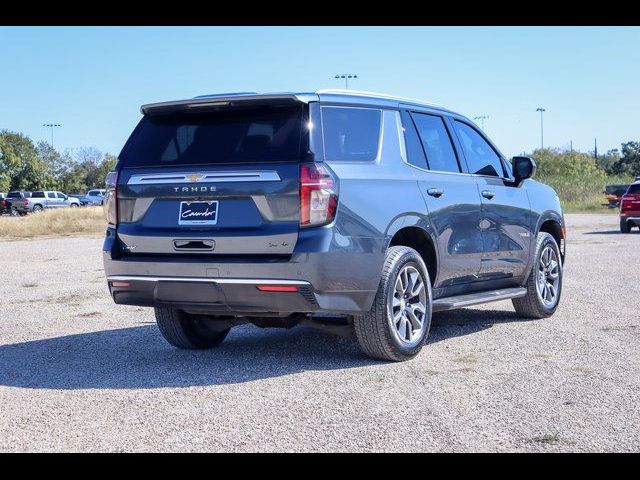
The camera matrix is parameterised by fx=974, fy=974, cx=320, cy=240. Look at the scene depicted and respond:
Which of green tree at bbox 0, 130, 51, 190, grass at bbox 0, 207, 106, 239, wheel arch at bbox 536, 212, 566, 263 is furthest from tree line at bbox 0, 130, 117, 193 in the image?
wheel arch at bbox 536, 212, 566, 263

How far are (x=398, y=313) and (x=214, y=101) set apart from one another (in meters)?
2.05

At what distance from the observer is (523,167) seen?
30.3ft

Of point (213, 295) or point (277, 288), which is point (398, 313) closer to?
point (277, 288)

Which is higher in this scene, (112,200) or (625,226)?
(112,200)

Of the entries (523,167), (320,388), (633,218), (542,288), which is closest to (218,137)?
(320,388)

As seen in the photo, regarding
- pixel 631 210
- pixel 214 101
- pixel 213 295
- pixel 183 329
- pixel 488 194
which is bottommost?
pixel 183 329

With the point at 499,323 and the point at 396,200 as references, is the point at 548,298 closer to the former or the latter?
the point at 499,323

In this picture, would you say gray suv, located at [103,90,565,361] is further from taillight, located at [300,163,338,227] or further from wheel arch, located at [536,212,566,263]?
wheel arch, located at [536,212,566,263]

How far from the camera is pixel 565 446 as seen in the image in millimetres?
4781

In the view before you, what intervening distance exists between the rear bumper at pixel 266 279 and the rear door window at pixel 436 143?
1393 millimetres

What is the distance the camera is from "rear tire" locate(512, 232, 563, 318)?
9.44m

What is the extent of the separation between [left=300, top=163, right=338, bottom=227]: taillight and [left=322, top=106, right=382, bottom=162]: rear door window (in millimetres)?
216
